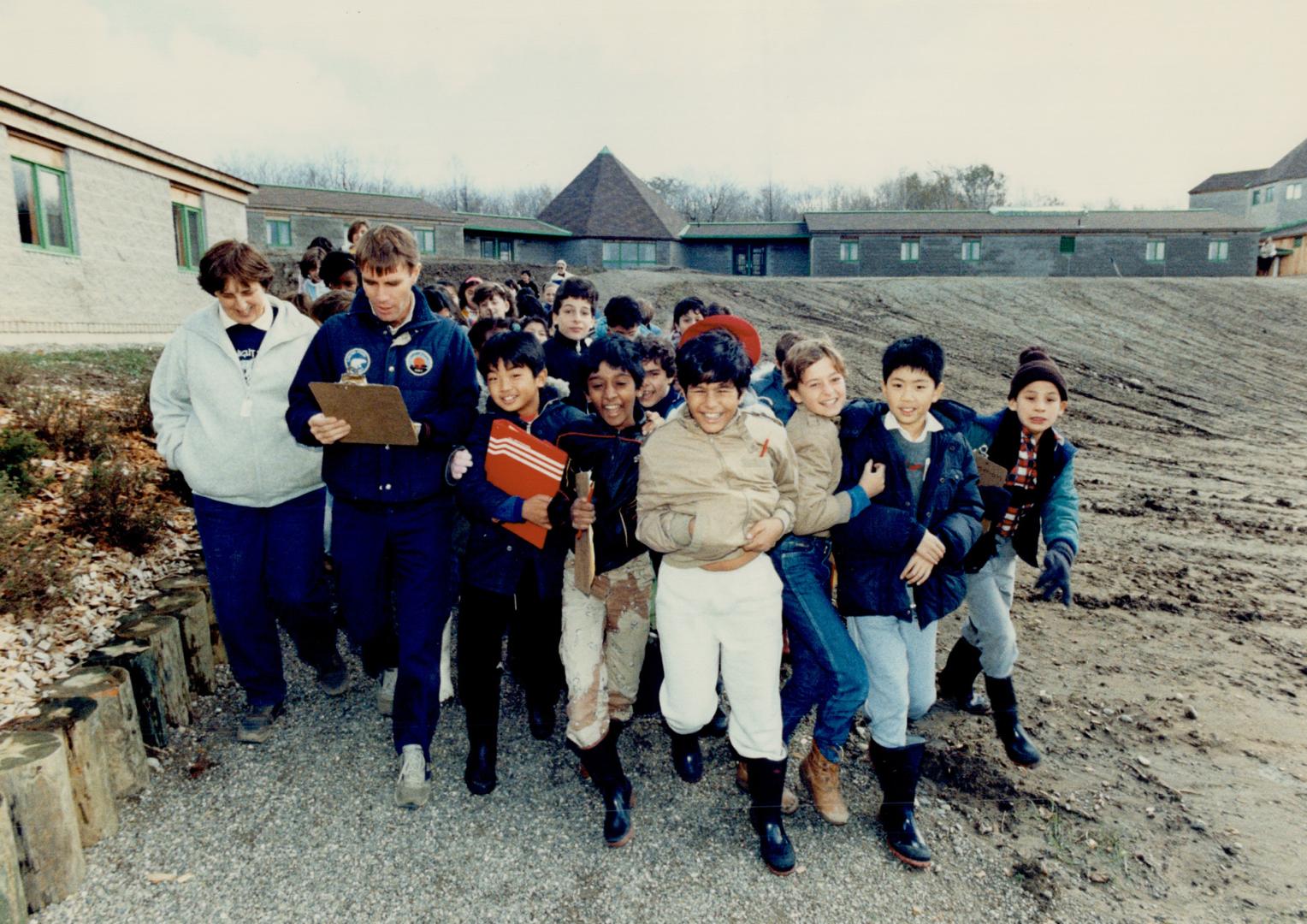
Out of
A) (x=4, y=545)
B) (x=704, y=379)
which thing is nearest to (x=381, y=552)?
(x=704, y=379)

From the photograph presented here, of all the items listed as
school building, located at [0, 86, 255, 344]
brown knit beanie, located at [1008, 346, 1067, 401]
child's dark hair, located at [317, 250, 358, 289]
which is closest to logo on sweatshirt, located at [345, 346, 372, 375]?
child's dark hair, located at [317, 250, 358, 289]

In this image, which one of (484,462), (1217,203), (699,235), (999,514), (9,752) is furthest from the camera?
(1217,203)

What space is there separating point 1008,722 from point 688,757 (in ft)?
5.16

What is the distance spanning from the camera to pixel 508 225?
37438 mm

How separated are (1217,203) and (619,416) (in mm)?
78772

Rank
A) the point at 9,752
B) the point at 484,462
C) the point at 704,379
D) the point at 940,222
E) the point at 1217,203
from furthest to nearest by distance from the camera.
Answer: the point at 1217,203, the point at 940,222, the point at 484,462, the point at 704,379, the point at 9,752

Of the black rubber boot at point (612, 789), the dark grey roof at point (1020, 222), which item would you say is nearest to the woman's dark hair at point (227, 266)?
the black rubber boot at point (612, 789)

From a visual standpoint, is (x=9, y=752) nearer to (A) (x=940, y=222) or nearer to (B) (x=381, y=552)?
(B) (x=381, y=552)

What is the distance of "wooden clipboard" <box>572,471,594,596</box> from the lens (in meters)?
2.91

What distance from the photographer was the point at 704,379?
9.43 ft

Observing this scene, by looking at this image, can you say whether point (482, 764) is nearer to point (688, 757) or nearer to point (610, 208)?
point (688, 757)

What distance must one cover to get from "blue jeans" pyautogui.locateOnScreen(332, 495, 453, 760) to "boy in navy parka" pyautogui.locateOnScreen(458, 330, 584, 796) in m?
0.13

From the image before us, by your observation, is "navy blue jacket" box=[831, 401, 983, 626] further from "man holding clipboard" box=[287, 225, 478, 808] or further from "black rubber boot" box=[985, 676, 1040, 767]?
"man holding clipboard" box=[287, 225, 478, 808]

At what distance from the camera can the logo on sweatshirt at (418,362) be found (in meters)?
3.27
